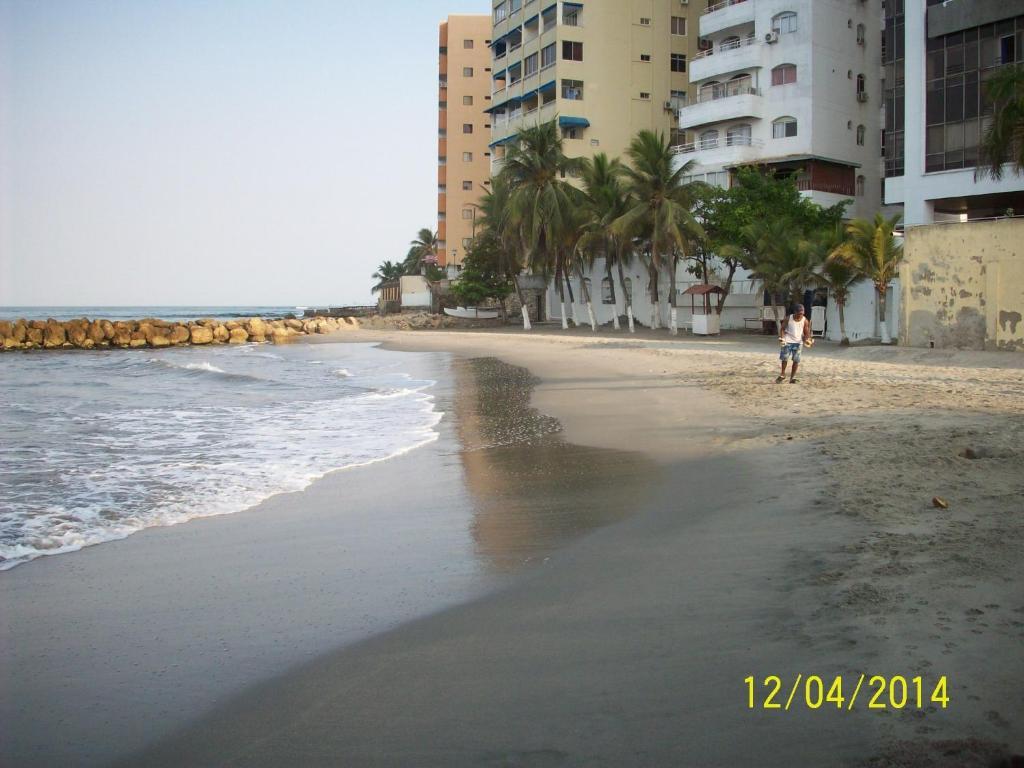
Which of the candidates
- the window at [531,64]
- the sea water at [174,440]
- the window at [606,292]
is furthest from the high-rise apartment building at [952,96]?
the window at [531,64]

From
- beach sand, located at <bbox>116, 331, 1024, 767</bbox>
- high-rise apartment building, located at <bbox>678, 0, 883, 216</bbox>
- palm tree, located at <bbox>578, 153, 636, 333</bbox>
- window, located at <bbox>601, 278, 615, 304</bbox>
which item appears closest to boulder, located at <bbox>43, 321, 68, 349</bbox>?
palm tree, located at <bbox>578, 153, 636, 333</bbox>

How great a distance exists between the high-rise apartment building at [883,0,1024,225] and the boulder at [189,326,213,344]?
40241 mm

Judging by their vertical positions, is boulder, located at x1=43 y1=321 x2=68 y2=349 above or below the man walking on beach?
above

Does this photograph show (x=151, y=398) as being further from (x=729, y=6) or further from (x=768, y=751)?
(x=729, y=6)

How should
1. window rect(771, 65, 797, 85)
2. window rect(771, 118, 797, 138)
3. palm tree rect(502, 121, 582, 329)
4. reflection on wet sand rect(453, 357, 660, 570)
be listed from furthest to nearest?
1. window rect(771, 65, 797, 85)
2. window rect(771, 118, 797, 138)
3. palm tree rect(502, 121, 582, 329)
4. reflection on wet sand rect(453, 357, 660, 570)

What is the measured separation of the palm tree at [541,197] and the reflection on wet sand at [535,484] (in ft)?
106

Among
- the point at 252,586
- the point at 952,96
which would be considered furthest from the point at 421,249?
the point at 252,586

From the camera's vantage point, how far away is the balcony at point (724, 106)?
49.0 metres

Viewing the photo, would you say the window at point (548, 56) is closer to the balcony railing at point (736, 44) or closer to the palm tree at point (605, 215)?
the balcony railing at point (736, 44)

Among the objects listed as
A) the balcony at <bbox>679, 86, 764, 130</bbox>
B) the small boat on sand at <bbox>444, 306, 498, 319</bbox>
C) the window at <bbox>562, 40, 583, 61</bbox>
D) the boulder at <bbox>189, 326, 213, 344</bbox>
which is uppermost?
the window at <bbox>562, 40, 583, 61</bbox>

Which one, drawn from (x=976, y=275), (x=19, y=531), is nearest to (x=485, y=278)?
A: (x=976, y=275)

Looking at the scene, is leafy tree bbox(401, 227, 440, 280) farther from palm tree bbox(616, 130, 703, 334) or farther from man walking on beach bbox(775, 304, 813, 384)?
man walking on beach bbox(775, 304, 813, 384)

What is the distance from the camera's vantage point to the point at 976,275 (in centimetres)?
→ 2239

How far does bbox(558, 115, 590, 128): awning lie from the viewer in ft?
199
